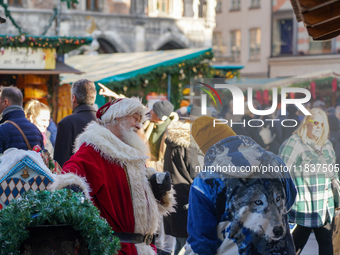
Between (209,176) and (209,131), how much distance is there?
2.38 feet

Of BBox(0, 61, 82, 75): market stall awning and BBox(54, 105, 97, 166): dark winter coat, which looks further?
BBox(0, 61, 82, 75): market stall awning

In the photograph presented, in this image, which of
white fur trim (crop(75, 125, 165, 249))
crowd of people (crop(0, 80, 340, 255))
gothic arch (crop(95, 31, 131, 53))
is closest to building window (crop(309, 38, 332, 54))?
gothic arch (crop(95, 31, 131, 53))

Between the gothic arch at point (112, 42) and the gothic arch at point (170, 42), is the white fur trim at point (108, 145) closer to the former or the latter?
the gothic arch at point (112, 42)

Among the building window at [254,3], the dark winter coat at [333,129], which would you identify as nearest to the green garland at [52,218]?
the dark winter coat at [333,129]

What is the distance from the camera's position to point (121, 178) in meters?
3.42

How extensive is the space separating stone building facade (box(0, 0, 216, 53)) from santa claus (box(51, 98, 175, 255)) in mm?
23792

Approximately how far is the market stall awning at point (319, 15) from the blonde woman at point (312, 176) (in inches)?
24.4

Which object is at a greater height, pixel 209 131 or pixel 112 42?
pixel 112 42

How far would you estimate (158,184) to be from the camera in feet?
11.7

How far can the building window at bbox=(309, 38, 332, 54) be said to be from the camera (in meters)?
31.3

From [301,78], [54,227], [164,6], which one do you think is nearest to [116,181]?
[54,227]

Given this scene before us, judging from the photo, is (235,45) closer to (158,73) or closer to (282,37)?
(282,37)

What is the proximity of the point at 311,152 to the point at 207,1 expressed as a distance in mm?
28832

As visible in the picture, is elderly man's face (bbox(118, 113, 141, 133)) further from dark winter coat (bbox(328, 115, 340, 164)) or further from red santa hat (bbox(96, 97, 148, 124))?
dark winter coat (bbox(328, 115, 340, 164))
